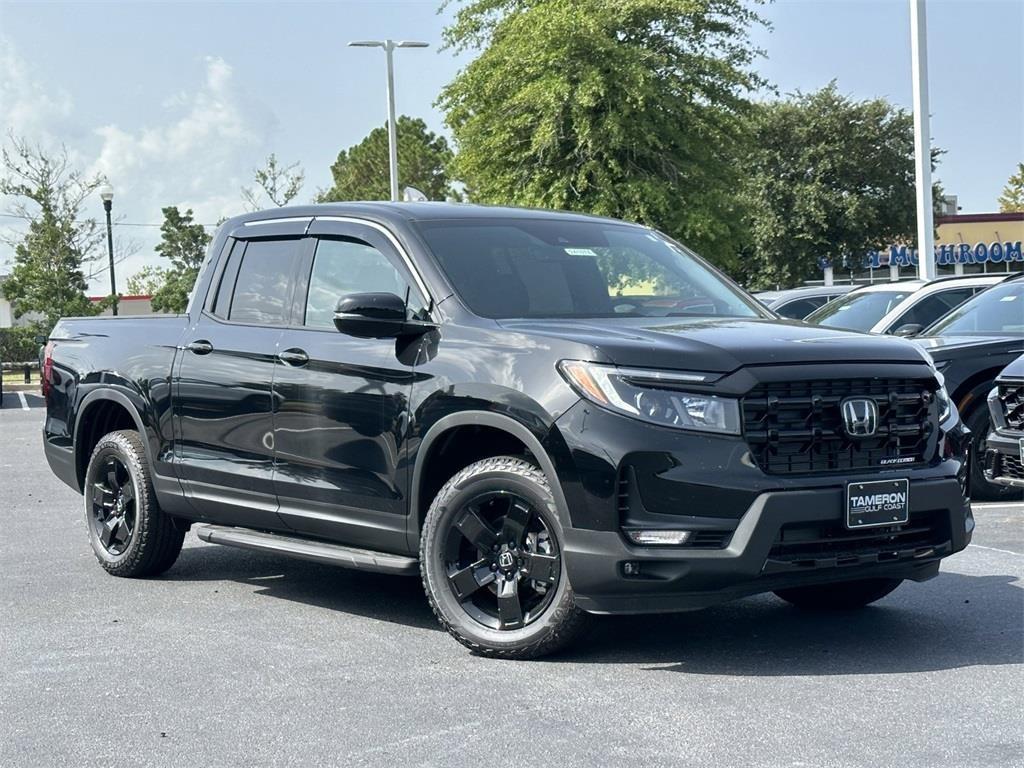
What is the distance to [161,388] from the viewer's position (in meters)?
7.66

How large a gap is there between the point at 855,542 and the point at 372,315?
2.13 meters

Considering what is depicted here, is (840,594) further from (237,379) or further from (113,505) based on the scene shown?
(113,505)

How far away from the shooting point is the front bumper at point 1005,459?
881 centimetres

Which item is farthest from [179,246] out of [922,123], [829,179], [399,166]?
[922,123]

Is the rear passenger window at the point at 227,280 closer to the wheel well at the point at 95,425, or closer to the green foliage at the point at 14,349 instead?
the wheel well at the point at 95,425

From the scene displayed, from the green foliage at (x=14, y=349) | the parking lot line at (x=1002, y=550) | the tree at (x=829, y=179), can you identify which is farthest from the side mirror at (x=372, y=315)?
the tree at (x=829, y=179)

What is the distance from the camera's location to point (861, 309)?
14.4m

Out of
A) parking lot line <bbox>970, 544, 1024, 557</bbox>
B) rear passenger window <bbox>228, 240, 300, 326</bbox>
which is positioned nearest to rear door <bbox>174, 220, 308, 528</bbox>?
rear passenger window <bbox>228, 240, 300, 326</bbox>

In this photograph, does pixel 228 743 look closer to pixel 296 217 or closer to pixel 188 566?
pixel 296 217

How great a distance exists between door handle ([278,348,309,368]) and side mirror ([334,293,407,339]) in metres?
0.48

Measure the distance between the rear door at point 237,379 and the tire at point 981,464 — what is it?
534 centimetres

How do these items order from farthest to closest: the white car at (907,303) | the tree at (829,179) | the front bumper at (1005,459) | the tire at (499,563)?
1. the tree at (829,179)
2. the white car at (907,303)
3. the front bumper at (1005,459)
4. the tire at (499,563)

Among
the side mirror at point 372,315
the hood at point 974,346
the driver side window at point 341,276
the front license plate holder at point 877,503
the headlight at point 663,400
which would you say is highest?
the driver side window at point 341,276

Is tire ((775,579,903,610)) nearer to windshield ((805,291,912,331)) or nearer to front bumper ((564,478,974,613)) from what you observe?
front bumper ((564,478,974,613))
